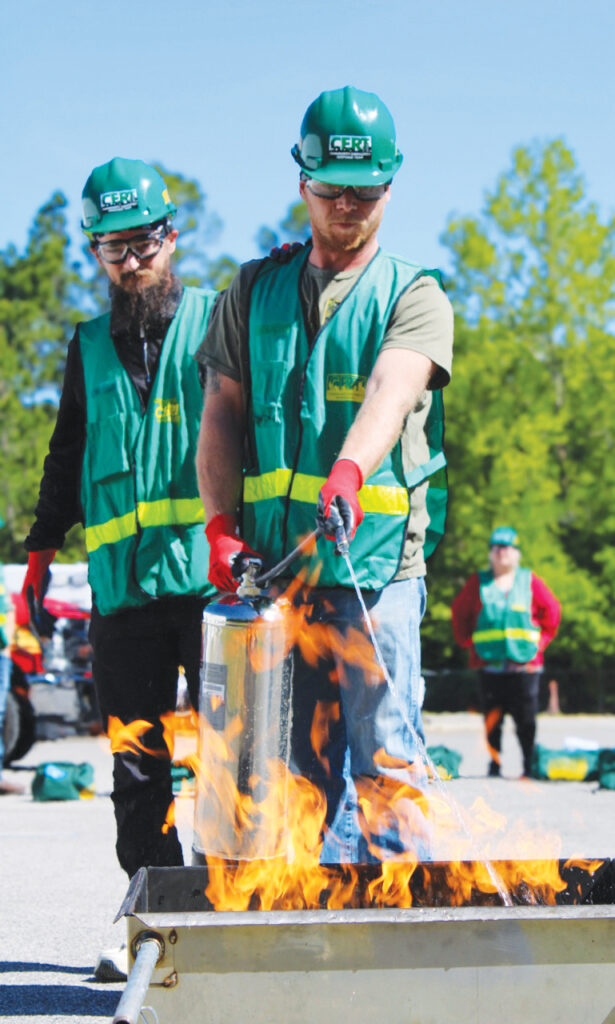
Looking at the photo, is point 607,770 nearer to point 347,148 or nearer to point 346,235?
point 346,235

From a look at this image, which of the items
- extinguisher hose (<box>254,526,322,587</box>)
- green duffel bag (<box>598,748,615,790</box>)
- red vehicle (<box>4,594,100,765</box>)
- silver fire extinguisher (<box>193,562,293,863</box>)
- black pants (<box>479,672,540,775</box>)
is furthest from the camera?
red vehicle (<box>4,594,100,765</box>)

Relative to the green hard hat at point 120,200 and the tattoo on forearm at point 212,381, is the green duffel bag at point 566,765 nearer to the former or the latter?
the green hard hat at point 120,200

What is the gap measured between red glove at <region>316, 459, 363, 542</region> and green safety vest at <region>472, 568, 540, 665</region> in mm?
7928

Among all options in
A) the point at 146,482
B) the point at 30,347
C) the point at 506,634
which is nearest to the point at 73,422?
the point at 146,482

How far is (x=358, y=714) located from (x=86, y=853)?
152 inches

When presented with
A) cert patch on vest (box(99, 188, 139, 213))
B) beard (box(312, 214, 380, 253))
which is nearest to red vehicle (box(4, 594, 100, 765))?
cert patch on vest (box(99, 188, 139, 213))

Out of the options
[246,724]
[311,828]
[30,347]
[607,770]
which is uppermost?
[30,347]

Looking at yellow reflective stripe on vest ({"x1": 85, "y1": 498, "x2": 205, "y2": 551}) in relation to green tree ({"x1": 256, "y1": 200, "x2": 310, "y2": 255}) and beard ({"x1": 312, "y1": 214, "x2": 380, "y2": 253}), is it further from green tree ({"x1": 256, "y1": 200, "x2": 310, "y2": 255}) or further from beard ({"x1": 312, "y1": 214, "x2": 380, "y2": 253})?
green tree ({"x1": 256, "y1": 200, "x2": 310, "y2": 255})

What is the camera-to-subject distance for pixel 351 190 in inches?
145

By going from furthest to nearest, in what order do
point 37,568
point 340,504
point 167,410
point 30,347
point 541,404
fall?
point 30,347
point 541,404
point 37,568
point 167,410
point 340,504

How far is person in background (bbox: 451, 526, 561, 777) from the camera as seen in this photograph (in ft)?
36.6

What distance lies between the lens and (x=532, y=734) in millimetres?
11086

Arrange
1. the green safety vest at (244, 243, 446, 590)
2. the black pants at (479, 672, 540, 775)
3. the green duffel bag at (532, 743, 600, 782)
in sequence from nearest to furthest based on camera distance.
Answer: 1. the green safety vest at (244, 243, 446, 590)
2. the green duffel bag at (532, 743, 600, 782)
3. the black pants at (479, 672, 540, 775)

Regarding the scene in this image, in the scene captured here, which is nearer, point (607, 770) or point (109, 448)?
point (109, 448)
